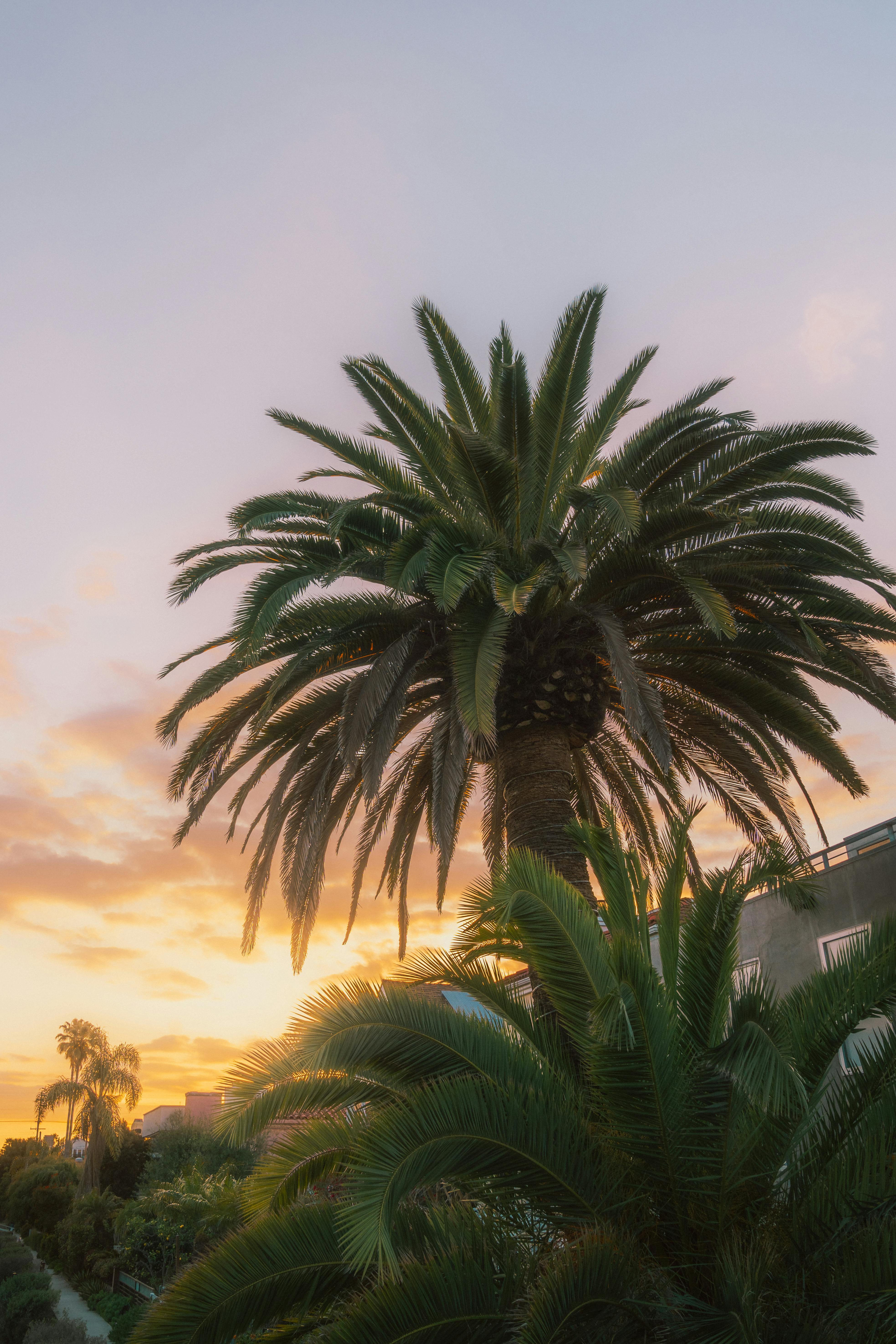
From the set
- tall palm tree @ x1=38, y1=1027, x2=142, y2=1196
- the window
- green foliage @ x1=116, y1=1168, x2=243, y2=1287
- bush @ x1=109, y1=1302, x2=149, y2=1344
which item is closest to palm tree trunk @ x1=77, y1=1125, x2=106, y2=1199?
tall palm tree @ x1=38, y1=1027, x2=142, y2=1196

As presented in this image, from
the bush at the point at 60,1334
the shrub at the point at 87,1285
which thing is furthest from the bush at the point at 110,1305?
the bush at the point at 60,1334

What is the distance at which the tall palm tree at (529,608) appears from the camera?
8805 mm

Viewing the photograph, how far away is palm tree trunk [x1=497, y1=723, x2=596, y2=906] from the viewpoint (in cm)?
921

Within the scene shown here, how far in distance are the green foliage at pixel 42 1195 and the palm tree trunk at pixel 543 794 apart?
120ft

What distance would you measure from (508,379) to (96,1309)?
93.2 ft

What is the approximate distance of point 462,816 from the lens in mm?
12258

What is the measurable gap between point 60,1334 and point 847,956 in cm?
1652

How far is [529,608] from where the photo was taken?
31.3 feet

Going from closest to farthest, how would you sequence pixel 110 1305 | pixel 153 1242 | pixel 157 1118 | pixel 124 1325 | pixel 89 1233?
pixel 124 1325 → pixel 153 1242 → pixel 110 1305 → pixel 89 1233 → pixel 157 1118

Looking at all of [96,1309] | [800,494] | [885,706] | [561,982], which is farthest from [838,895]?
[96,1309]

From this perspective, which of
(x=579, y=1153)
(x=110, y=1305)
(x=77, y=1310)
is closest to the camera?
(x=579, y=1153)

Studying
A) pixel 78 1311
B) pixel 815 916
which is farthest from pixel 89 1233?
pixel 815 916

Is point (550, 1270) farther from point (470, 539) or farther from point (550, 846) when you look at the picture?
point (470, 539)

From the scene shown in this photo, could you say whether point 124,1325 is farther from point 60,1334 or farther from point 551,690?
point 551,690
